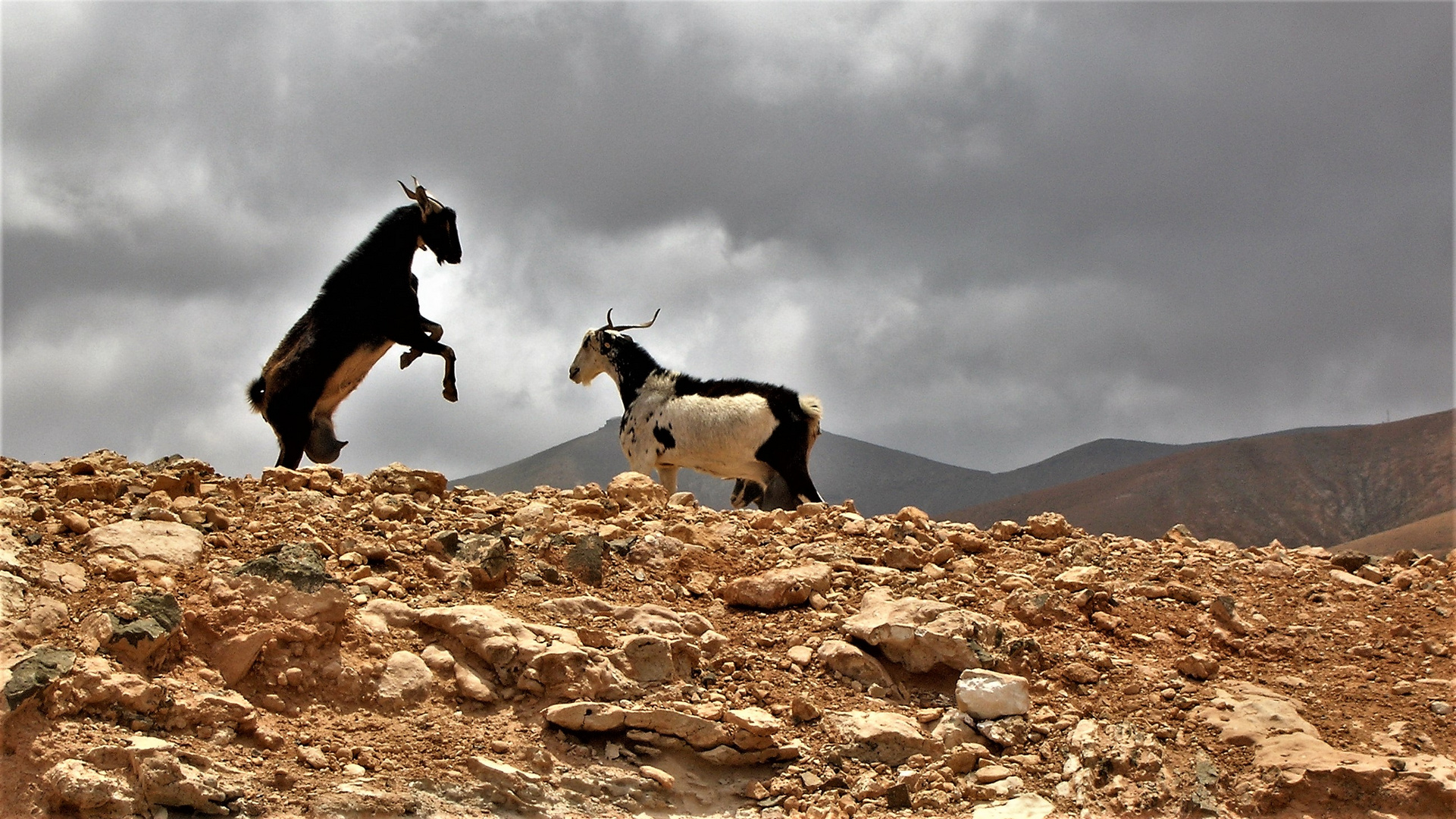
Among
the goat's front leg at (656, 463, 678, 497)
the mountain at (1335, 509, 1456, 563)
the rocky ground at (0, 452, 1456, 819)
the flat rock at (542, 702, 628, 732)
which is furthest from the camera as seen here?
the mountain at (1335, 509, 1456, 563)

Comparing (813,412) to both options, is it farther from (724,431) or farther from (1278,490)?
(1278,490)

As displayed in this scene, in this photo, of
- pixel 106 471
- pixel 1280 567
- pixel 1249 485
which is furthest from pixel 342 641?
pixel 1249 485

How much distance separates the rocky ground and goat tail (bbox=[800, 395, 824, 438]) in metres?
5.43

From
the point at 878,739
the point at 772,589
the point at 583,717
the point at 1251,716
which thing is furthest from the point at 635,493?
the point at 1251,716

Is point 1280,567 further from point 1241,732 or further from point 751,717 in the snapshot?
point 751,717

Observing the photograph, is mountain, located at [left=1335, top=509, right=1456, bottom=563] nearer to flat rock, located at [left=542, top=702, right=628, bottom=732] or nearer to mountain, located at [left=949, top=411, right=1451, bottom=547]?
mountain, located at [left=949, top=411, right=1451, bottom=547]

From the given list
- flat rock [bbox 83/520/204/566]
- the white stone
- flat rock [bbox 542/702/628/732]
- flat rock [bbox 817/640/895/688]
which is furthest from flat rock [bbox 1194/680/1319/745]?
flat rock [bbox 83/520/204/566]

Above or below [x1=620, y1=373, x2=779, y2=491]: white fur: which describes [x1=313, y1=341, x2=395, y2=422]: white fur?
above

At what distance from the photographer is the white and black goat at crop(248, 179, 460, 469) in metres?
10.6

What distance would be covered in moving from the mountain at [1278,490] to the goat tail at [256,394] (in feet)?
79.3

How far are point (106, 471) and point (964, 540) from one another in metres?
5.30

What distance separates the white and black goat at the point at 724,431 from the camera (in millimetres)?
12344

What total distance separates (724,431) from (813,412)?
3.28 feet

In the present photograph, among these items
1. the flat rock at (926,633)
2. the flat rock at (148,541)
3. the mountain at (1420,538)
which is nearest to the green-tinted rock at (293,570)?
the flat rock at (148,541)
